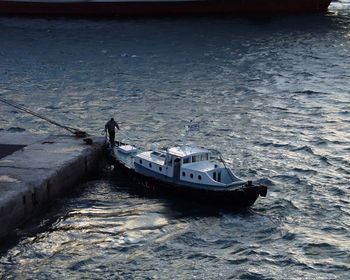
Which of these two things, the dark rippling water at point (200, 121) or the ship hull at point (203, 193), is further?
the ship hull at point (203, 193)

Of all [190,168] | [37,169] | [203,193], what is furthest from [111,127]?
[203,193]

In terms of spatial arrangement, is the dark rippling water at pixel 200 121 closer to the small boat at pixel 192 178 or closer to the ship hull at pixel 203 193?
the ship hull at pixel 203 193

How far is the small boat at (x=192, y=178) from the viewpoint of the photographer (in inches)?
1347

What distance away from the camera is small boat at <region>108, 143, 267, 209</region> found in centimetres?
3422

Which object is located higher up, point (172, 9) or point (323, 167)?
point (172, 9)

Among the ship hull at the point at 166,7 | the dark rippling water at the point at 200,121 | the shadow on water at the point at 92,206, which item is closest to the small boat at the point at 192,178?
the shadow on water at the point at 92,206

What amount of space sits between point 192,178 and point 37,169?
26.0 ft

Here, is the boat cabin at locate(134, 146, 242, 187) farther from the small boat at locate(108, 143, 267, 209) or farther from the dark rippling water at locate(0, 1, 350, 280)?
the dark rippling water at locate(0, 1, 350, 280)

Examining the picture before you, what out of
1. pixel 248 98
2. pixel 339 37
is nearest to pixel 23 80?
pixel 248 98

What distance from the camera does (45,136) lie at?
4269cm

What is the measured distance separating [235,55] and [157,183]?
3700 centimetres

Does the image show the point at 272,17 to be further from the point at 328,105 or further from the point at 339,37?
the point at 328,105

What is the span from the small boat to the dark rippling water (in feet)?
2.36

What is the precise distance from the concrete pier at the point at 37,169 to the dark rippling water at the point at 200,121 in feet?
2.66
